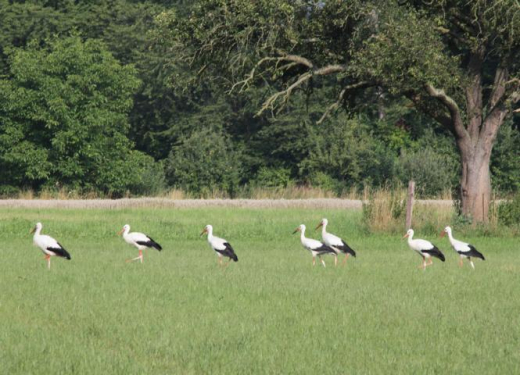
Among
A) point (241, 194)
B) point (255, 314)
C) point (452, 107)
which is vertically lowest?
point (241, 194)

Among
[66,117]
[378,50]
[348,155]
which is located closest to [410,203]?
[378,50]

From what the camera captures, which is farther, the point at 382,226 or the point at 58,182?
the point at 58,182

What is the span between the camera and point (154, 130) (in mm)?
76062

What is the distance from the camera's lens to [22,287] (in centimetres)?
1916

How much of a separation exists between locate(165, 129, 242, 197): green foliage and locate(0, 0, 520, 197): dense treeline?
92 mm

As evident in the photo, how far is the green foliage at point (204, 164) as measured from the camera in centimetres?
6662

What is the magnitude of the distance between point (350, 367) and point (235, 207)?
1660 inches

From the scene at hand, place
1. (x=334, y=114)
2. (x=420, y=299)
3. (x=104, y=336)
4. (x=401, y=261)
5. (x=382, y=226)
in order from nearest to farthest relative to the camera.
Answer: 1. (x=104, y=336)
2. (x=420, y=299)
3. (x=401, y=261)
4. (x=382, y=226)
5. (x=334, y=114)

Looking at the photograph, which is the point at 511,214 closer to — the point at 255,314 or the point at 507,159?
the point at 255,314

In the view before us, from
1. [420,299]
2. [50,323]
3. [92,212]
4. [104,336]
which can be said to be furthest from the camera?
[92,212]

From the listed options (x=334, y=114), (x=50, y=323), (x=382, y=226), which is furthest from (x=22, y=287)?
(x=334, y=114)

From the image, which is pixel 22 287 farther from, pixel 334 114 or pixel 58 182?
pixel 334 114

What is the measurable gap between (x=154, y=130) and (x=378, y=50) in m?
45.4

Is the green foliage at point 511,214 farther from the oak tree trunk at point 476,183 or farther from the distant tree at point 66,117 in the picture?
the distant tree at point 66,117
